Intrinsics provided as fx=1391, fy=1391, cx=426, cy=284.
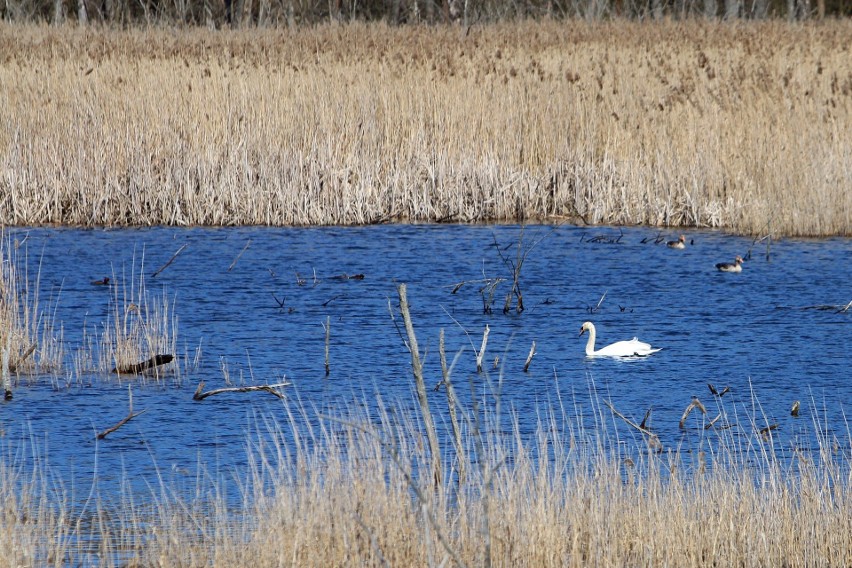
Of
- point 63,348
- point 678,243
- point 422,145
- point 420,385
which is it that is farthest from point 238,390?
point 422,145

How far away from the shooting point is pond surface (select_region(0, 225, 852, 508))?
6.61m

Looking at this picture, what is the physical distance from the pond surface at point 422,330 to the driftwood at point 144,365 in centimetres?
9

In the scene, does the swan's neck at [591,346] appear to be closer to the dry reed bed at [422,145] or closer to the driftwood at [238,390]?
the driftwood at [238,390]

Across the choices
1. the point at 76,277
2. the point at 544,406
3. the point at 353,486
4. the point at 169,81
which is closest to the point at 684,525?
the point at 353,486

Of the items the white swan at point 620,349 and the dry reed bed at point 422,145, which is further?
the dry reed bed at point 422,145

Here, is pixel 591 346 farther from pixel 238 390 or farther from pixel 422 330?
pixel 238 390

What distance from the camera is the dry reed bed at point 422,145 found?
43.7 ft

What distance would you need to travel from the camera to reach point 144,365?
7.75 meters

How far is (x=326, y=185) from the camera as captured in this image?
13.8 m

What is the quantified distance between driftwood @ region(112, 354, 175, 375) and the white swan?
2.48m

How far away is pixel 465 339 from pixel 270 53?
8887mm

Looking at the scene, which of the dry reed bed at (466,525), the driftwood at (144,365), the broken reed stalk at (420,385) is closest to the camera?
the broken reed stalk at (420,385)

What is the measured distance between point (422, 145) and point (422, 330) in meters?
4.99

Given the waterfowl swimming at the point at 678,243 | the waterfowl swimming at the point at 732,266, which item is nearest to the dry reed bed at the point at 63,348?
the waterfowl swimming at the point at 732,266
